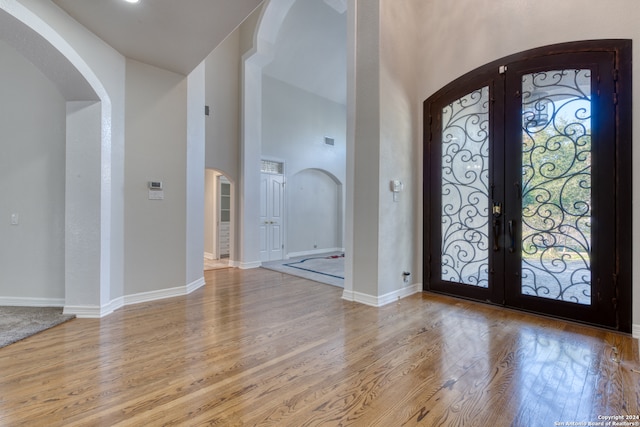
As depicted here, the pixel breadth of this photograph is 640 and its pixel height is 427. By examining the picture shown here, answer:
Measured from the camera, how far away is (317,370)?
7.24ft

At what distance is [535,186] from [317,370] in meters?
2.92

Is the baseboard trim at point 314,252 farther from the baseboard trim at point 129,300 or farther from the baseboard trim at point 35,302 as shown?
the baseboard trim at point 35,302

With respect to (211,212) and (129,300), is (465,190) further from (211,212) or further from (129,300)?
(211,212)

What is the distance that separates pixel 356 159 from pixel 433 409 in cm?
282

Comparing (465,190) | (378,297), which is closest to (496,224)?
(465,190)

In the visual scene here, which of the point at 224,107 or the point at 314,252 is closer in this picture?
the point at 224,107

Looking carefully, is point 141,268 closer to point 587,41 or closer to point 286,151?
point 286,151

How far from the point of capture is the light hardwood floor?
1.73 metres

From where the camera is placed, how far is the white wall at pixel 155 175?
3.76 metres

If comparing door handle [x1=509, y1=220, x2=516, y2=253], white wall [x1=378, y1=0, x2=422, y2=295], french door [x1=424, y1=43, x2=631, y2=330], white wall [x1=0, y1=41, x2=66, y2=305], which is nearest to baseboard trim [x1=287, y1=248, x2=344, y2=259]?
white wall [x1=378, y1=0, x2=422, y2=295]

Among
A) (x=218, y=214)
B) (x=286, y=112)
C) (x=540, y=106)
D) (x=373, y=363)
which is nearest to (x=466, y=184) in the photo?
(x=540, y=106)

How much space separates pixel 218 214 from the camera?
24.7ft

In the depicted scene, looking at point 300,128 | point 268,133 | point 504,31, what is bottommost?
point 268,133

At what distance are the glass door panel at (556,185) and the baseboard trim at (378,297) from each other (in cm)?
131
